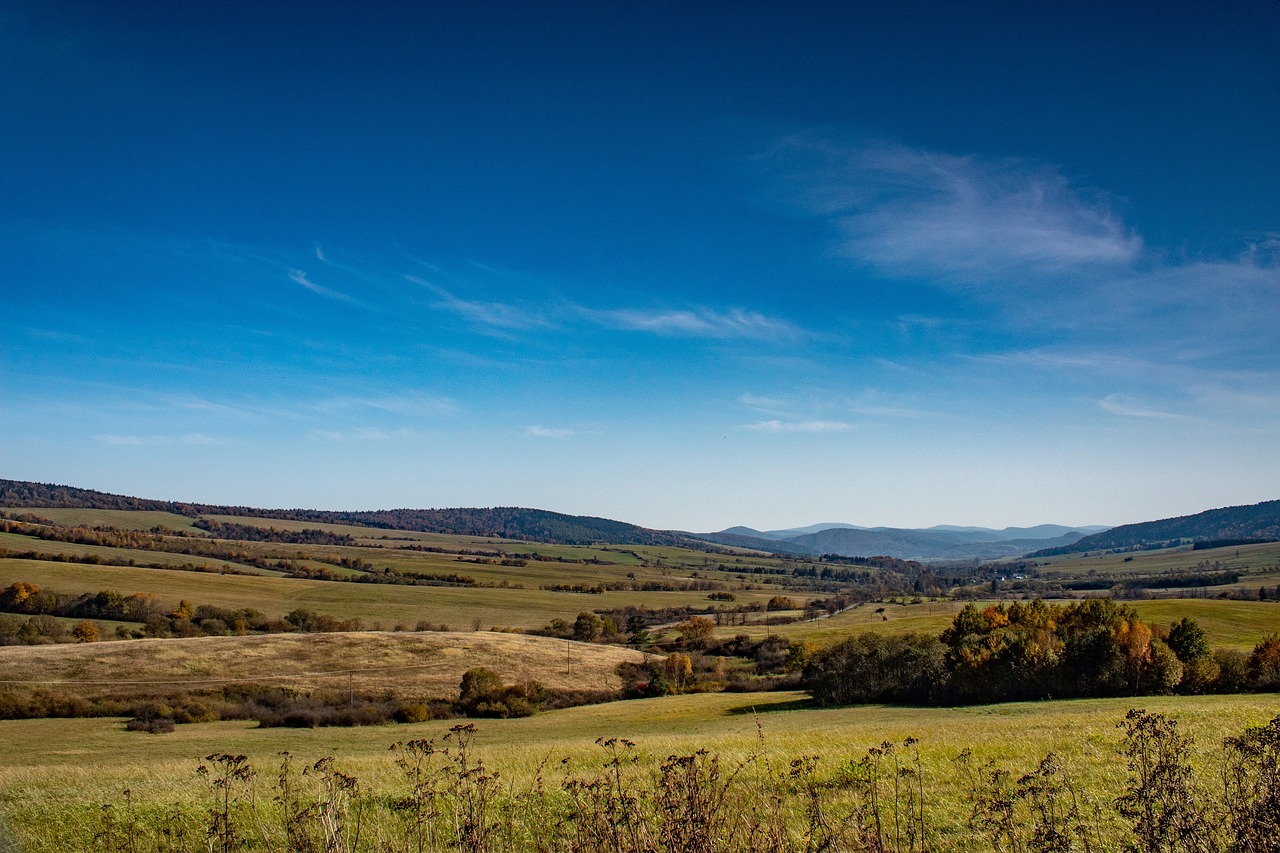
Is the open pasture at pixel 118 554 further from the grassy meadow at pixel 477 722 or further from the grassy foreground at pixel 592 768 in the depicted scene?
the grassy foreground at pixel 592 768

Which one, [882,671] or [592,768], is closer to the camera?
[592,768]

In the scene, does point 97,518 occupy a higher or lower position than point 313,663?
higher

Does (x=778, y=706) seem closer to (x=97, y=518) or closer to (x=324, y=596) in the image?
(x=324, y=596)

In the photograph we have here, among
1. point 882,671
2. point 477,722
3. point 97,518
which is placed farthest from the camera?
point 97,518

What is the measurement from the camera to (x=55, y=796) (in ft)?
48.0

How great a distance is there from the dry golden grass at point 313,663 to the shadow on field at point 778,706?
1803cm

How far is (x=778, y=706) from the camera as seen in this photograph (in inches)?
1825

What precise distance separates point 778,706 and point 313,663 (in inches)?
1491

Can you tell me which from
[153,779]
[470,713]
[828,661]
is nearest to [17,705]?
[470,713]

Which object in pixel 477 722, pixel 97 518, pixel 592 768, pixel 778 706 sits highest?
pixel 592 768

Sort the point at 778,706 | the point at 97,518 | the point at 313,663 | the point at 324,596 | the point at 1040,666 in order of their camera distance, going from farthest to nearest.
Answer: the point at 97,518
the point at 324,596
the point at 313,663
the point at 778,706
the point at 1040,666

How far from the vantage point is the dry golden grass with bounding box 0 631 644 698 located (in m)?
49.5

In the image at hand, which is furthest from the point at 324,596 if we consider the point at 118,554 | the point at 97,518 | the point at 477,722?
the point at 97,518

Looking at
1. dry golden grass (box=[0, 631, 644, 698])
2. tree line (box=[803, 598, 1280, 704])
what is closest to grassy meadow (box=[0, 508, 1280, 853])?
dry golden grass (box=[0, 631, 644, 698])
